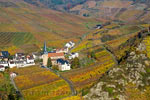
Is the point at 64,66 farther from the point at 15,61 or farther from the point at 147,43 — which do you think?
the point at 147,43

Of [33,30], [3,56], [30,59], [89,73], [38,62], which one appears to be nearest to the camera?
[89,73]

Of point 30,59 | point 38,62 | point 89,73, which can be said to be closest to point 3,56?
point 30,59

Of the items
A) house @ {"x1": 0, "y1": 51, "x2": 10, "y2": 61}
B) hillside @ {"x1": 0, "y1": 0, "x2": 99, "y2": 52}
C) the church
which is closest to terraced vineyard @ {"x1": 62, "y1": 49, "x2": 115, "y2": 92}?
the church

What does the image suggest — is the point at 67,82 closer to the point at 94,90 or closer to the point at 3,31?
the point at 94,90

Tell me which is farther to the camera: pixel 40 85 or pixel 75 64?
pixel 75 64

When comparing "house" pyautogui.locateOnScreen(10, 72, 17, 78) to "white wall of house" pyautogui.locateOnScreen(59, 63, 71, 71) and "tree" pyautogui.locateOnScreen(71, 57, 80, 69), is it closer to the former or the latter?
"white wall of house" pyautogui.locateOnScreen(59, 63, 71, 71)

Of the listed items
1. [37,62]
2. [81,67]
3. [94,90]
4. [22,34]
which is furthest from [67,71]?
[22,34]
